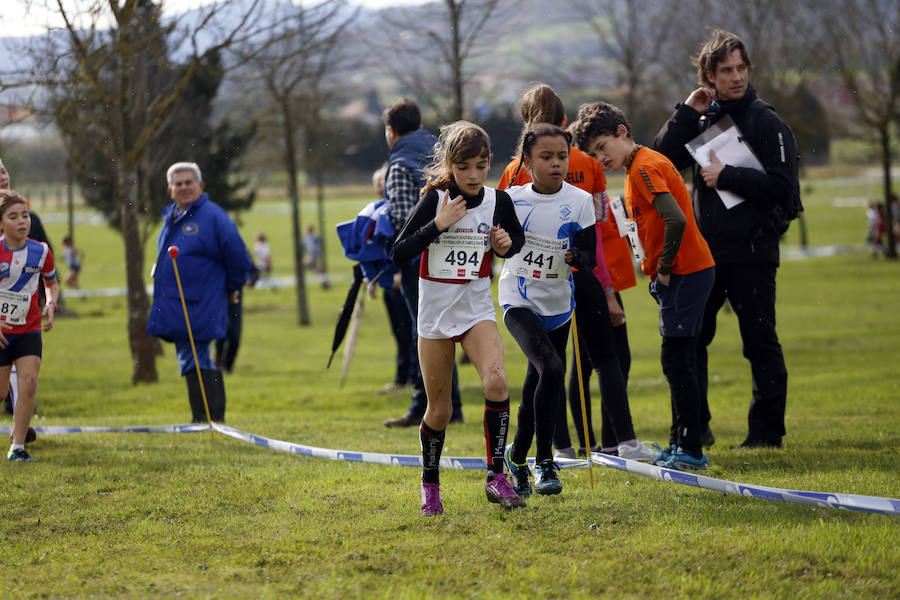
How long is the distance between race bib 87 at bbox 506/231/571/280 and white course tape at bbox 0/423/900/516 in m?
1.14

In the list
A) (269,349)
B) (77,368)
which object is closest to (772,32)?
(269,349)

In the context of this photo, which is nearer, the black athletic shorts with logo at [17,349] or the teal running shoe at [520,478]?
the teal running shoe at [520,478]

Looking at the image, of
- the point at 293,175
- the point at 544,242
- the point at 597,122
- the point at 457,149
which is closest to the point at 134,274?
the point at 597,122

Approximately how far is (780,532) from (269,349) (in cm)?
1745

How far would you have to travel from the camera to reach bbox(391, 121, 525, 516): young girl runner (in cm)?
493

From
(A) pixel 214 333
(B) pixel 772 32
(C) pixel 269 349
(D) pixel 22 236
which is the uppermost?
(B) pixel 772 32

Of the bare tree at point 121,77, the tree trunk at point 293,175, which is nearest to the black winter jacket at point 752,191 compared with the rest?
the bare tree at point 121,77

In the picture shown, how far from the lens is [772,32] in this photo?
32.8 metres

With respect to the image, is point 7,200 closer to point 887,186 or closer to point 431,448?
point 431,448

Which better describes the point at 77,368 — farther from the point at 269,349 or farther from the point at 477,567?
the point at 477,567

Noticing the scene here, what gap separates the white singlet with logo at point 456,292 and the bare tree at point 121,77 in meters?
7.40

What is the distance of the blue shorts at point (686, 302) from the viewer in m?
5.99

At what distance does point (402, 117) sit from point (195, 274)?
7.04 ft

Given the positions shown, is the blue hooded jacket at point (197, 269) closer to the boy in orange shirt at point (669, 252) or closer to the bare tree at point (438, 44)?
the boy in orange shirt at point (669, 252)
